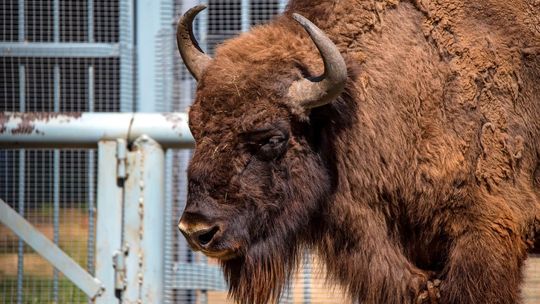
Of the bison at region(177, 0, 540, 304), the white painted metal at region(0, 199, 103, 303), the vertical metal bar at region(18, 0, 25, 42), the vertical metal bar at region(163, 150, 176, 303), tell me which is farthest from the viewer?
the vertical metal bar at region(18, 0, 25, 42)

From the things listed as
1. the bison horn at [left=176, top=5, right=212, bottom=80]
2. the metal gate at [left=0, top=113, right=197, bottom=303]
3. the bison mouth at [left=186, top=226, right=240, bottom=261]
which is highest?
the bison horn at [left=176, top=5, right=212, bottom=80]

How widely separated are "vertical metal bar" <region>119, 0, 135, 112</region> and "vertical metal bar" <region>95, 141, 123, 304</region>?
82cm

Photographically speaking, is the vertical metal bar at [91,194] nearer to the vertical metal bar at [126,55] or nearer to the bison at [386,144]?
the vertical metal bar at [126,55]

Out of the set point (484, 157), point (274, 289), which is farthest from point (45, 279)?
point (484, 157)

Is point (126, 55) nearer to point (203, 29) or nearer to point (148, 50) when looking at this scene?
point (148, 50)

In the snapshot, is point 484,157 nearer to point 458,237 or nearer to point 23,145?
point 458,237

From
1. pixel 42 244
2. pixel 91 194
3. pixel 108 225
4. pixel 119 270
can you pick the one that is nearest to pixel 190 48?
pixel 108 225

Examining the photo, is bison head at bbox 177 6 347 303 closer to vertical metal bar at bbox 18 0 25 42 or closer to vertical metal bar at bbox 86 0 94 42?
vertical metal bar at bbox 86 0 94 42

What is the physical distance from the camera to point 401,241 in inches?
205

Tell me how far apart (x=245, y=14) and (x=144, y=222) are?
1.71 meters

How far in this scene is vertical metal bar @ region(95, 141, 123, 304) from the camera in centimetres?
645

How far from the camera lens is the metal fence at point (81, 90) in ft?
23.3

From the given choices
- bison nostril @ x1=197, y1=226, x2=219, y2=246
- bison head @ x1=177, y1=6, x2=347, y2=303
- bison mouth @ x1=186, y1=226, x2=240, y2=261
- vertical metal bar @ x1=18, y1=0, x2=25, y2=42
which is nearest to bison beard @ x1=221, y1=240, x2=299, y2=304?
bison head @ x1=177, y1=6, x2=347, y2=303

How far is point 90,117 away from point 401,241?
2.26 m
